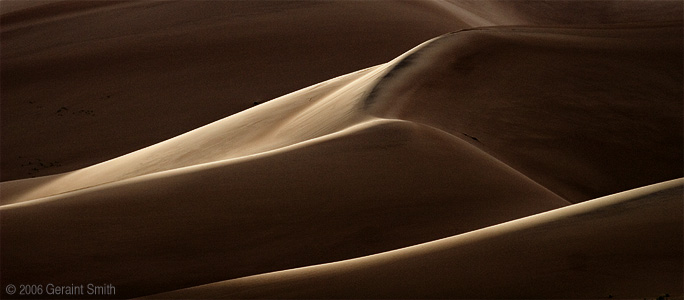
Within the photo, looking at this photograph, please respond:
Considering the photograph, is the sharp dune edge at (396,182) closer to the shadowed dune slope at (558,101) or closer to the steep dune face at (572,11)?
the shadowed dune slope at (558,101)

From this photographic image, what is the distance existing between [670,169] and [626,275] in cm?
796

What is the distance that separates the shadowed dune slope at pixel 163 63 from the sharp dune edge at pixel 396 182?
0.14 metres

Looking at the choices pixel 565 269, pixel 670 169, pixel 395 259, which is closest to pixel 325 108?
pixel 670 169

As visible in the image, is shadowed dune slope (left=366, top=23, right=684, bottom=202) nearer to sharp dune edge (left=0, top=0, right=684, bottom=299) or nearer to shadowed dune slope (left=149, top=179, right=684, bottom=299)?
sharp dune edge (left=0, top=0, right=684, bottom=299)

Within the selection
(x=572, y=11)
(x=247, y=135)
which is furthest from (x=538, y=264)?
(x=572, y=11)

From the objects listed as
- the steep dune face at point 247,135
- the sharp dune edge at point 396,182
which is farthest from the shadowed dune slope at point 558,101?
the steep dune face at point 247,135

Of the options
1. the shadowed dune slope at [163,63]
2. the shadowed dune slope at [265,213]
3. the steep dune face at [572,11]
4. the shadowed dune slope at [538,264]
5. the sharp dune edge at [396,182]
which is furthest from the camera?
the steep dune face at [572,11]

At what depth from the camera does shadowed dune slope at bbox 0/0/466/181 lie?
67.6 feet

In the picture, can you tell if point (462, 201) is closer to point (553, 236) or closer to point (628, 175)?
point (553, 236)

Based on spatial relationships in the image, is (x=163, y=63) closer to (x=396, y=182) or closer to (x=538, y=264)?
(x=396, y=182)

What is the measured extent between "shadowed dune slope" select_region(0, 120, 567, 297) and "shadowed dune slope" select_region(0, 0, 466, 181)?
36.9 ft

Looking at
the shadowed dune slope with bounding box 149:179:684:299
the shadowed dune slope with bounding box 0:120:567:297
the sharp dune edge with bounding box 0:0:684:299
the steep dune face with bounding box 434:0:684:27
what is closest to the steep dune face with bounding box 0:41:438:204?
the sharp dune edge with bounding box 0:0:684:299

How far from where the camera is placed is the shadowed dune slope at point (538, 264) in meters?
5.26

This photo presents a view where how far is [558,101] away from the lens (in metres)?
13.3
